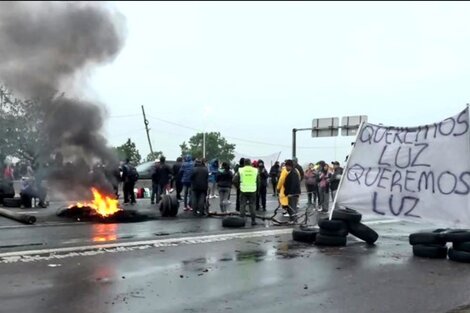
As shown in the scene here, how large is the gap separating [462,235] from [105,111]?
9.88m

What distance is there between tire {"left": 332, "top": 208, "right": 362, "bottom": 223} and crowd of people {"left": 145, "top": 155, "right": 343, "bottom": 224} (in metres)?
3.36

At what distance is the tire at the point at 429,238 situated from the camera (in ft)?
26.5

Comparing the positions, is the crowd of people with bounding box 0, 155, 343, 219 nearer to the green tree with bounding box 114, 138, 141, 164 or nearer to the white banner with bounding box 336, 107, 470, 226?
the green tree with bounding box 114, 138, 141, 164

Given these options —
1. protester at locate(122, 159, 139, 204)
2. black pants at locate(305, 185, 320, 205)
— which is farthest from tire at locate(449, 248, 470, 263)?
protester at locate(122, 159, 139, 204)

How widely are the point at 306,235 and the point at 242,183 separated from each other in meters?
3.06

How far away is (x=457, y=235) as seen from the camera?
789 cm

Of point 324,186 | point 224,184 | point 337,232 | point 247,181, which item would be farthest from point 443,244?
point 324,186

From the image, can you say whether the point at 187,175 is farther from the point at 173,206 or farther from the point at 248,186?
the point at 248,186

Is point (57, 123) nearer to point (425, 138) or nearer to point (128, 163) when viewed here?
point (128, 163)

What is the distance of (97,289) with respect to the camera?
5.82m

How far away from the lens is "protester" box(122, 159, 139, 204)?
54.2 ft

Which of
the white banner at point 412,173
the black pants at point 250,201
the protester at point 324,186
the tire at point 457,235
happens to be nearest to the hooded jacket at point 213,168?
the protester at point 324,186

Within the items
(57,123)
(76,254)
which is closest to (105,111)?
(57,123)

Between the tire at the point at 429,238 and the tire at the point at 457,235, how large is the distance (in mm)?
53
